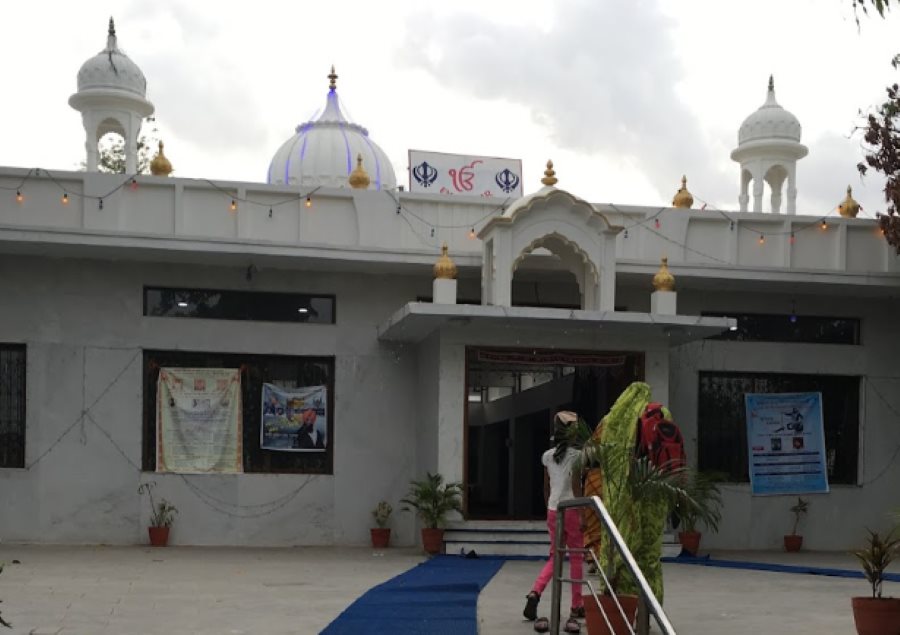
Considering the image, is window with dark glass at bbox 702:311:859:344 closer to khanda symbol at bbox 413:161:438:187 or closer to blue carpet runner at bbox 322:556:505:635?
khanda symbol at bbox 413:161:438:187

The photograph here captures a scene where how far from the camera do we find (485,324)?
636 inches

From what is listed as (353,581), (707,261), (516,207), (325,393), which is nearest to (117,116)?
(325,393)

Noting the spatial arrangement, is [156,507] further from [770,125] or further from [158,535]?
[770,125]

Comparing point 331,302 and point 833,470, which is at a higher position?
point 331,302

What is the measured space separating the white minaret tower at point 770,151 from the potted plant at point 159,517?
12.2 meters

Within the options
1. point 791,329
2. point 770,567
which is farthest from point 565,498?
point 791,329

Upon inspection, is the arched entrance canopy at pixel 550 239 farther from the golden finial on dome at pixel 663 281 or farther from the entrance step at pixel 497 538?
the entrance step at pixel 497 538

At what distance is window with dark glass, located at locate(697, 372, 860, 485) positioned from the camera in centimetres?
1827

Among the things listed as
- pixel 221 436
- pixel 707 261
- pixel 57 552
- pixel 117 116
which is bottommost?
pixel 57 552

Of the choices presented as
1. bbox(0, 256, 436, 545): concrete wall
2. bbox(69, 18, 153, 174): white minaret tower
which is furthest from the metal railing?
bbox(69, 18, 153, 174): white minaret tower

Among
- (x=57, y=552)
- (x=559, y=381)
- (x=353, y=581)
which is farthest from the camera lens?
(x=559, y=381)

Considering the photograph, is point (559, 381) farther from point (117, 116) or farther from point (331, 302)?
point (117, 116)

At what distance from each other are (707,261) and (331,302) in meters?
5.26

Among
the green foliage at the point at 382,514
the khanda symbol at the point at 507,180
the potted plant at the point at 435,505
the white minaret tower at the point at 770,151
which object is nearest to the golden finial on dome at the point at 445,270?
the potted plant at the point at 435,505
